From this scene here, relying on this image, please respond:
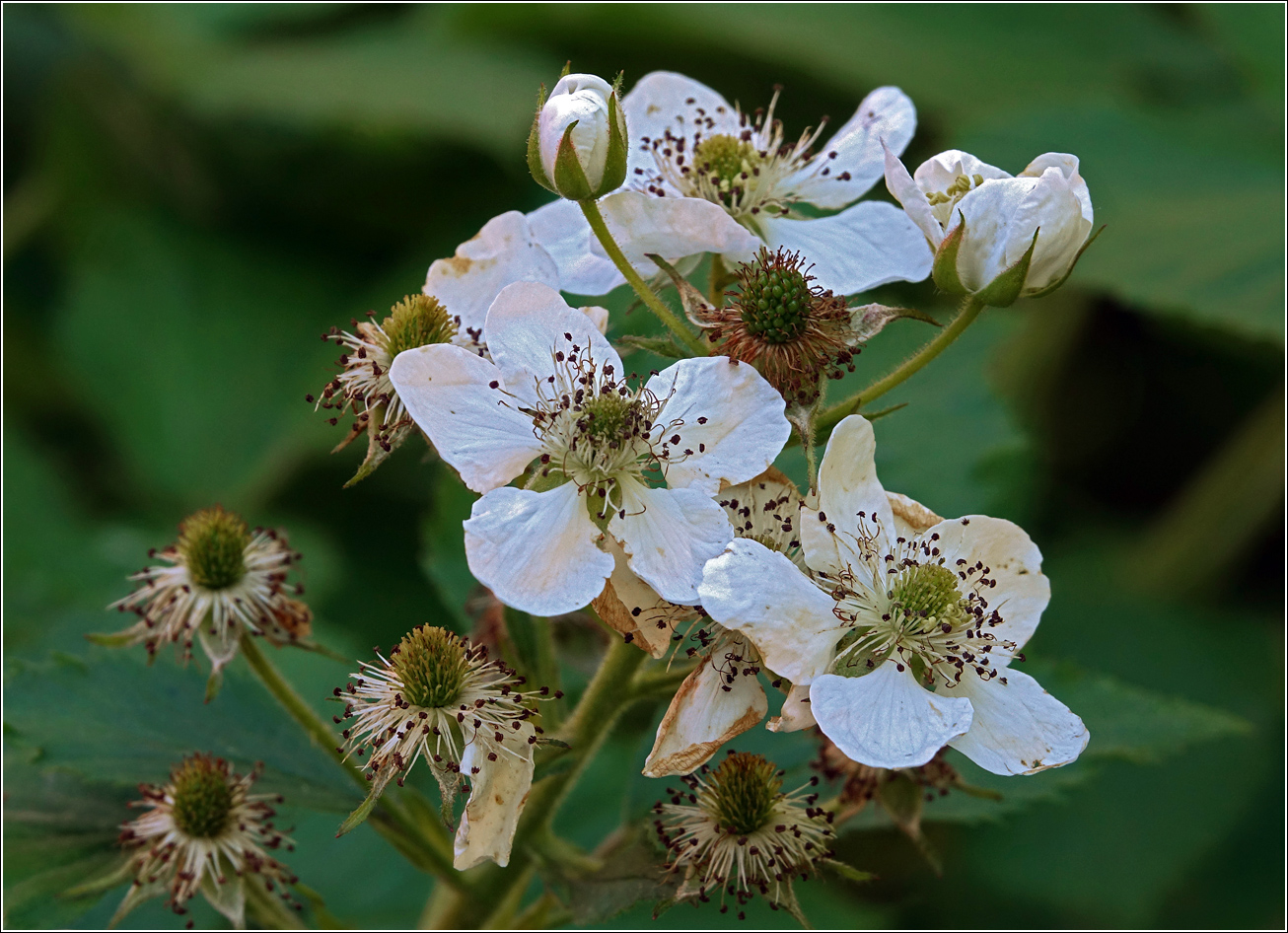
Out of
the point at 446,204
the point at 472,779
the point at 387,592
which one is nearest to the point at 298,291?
the point at 446,204

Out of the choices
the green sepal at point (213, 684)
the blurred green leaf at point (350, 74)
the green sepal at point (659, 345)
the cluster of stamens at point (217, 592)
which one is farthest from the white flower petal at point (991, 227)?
the blurred green leaf at point (350, 74)

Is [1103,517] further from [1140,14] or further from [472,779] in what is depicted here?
[472,779]

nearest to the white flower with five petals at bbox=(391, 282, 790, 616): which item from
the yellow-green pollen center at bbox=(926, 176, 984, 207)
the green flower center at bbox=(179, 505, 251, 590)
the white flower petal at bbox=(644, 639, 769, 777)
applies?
the white flower petal at bbox=(644, 639, 769, 777)

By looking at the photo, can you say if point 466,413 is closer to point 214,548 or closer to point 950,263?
point 214,548

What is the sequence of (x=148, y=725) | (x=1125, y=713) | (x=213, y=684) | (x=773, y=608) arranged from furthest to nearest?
(x=1125, y=713) < (x=148, y=725) < (x=213, y=684) < (x=773, y=608)

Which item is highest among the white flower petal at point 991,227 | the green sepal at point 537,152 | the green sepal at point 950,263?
the white flower petal at point 991,227

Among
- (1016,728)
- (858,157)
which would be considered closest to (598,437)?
(1016,728)

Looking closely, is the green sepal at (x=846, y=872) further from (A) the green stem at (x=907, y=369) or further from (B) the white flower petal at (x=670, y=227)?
(B) the white flower petal at (x=670, y=227)
